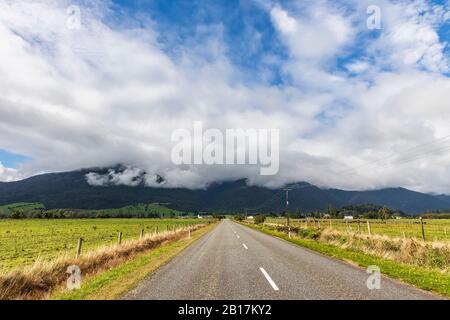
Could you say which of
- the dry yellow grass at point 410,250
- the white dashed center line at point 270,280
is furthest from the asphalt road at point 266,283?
the dry yellow grass at point 410,250

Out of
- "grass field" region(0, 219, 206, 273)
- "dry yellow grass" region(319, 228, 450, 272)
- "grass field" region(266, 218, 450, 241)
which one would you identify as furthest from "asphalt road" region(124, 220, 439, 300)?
"grass field" region(266, 218, 450, 241)

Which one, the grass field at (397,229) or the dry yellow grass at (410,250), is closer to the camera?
the dry yellow grass at (410,250)

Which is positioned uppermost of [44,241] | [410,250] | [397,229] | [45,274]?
[410,250]

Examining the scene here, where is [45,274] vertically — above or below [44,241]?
above

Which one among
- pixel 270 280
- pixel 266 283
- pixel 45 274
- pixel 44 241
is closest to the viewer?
pixel 266 283

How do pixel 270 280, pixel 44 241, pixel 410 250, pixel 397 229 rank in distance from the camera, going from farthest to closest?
1. pixel 397 229
2. pixel 44 241
3. pixel 410 250
4. pixel 270 280

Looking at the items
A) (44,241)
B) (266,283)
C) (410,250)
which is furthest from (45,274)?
(44,241)

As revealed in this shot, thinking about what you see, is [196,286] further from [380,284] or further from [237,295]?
[380,284]

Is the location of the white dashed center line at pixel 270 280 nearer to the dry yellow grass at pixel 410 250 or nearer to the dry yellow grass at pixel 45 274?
the dry yellow grass at pixel 45 274

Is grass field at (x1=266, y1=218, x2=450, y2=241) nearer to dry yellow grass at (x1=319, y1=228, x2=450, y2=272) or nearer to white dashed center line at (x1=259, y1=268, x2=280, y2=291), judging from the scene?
dry yellow grass at (x1=319, y1=228, x2=450, y2=272)

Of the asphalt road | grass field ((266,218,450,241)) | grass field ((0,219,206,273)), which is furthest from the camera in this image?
grass field ((266,218,450,241))

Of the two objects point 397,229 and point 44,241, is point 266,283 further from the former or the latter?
point 397,229

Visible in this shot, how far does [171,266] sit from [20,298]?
18.8ft
